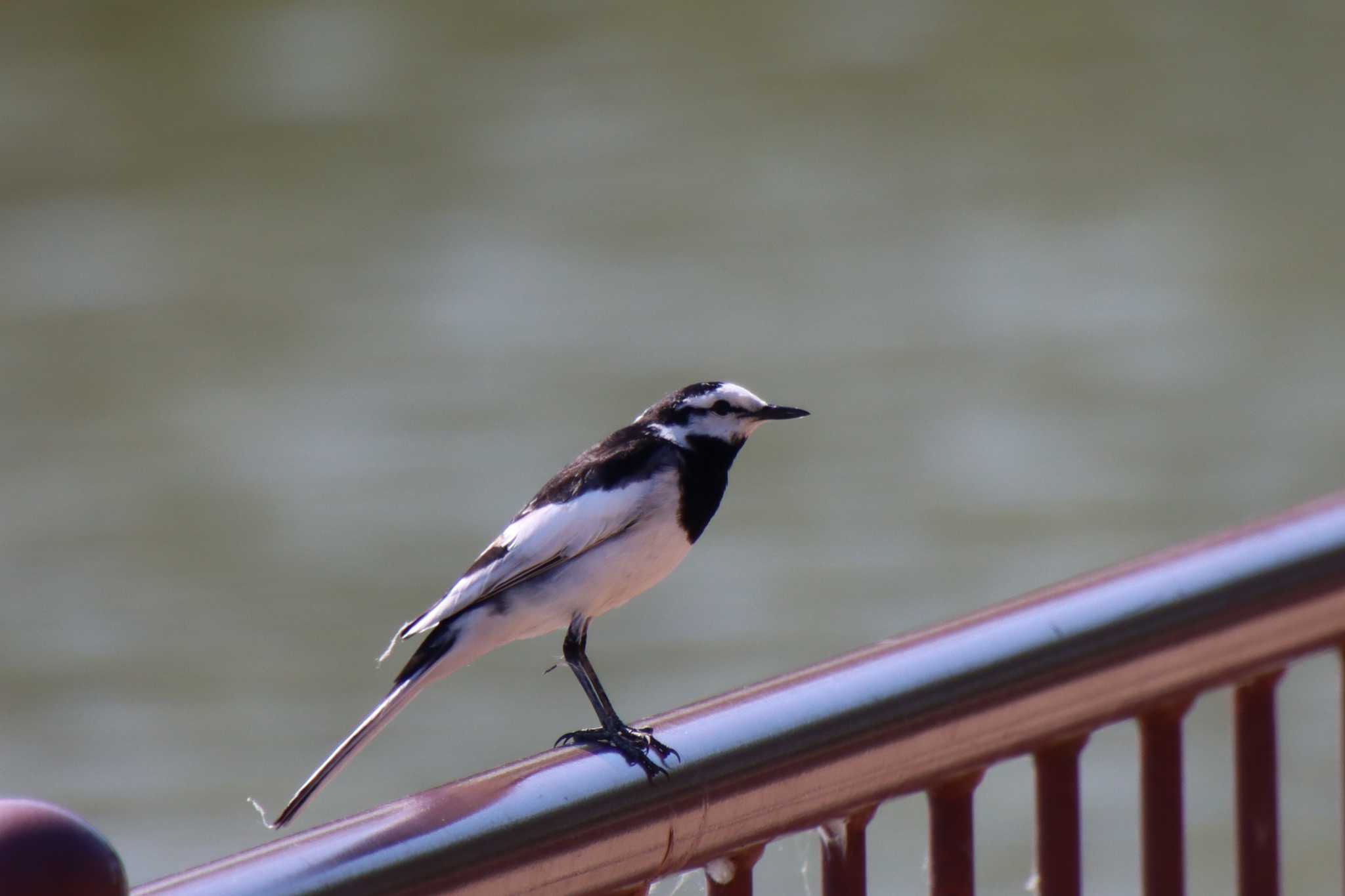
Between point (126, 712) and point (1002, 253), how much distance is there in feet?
24.6

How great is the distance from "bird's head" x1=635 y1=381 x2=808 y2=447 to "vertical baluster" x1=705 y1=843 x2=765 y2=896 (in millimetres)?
1620

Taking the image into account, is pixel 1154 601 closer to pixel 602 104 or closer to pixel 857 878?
pixel 857 878

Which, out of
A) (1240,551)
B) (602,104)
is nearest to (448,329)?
(602,104)

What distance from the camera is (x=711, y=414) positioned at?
3.53 meters

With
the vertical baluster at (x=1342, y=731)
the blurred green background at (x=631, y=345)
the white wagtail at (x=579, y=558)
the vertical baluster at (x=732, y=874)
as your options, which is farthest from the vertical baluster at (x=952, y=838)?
the blurred green background at (x=631, y=345)

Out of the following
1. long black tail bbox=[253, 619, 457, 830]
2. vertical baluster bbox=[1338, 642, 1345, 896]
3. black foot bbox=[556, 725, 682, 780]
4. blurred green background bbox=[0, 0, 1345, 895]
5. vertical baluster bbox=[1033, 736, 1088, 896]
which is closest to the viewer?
black foot bbox=[556, 725, 682, 780]

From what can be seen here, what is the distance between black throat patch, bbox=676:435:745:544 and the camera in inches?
131

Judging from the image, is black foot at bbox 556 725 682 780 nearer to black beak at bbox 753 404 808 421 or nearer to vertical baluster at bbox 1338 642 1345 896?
vertical baluster at bbox 1338 642 1345 896

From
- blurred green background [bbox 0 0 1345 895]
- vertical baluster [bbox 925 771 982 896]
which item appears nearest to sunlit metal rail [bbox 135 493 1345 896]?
vertical baluster [bbox 925 771 982 896]

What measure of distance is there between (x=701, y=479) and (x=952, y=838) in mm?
1438

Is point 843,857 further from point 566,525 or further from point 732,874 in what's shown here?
point 566,525

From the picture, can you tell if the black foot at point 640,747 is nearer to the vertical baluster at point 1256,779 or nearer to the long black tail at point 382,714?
the long black tail at point 382,714

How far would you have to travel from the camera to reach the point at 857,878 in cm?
195

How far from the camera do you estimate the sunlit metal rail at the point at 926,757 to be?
1726 mm
